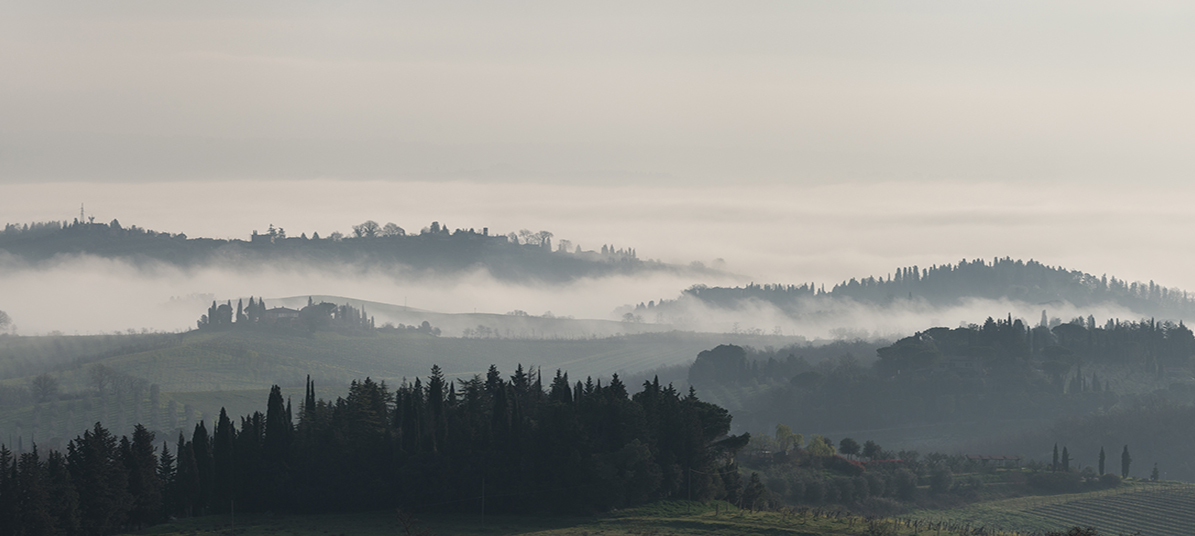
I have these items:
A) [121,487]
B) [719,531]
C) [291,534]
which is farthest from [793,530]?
[121,487]

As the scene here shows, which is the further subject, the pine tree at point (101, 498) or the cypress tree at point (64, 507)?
the pine tree at point (101, 498)

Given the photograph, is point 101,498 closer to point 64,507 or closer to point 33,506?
point 64,507

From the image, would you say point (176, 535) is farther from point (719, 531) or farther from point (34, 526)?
point (719, 531)

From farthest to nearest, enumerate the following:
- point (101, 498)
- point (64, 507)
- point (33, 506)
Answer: point (101, 498) < point (64, 507) < point (33, 506)

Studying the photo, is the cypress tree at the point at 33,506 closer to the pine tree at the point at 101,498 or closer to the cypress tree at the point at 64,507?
the cypress tree at the point at 64,507

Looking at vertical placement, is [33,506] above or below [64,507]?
above

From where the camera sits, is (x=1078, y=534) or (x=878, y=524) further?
(x=878, y=524)

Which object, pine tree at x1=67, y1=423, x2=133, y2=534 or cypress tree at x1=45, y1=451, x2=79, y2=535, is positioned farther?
pine tree at x1=67, y1=423, x2=133, y2=534

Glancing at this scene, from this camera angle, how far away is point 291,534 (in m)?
191

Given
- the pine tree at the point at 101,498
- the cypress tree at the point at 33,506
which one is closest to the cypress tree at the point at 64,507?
the cypress tree at the point at 33,506

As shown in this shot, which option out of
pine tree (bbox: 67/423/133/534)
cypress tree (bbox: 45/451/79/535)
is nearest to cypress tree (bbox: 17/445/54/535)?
cypress tree (bbox: 45/451/79/535)

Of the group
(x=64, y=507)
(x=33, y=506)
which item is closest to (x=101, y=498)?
(x=64, y=507)

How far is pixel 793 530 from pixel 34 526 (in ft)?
377

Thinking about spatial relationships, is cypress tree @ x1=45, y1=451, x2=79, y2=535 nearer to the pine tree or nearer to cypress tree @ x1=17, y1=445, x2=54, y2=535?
cypress tree @ x1=17, y1=445, x2=54, y2=535
